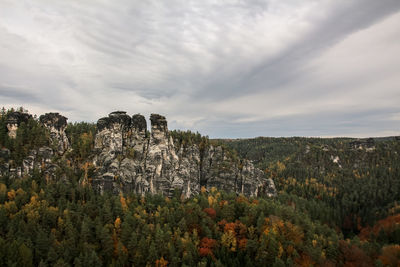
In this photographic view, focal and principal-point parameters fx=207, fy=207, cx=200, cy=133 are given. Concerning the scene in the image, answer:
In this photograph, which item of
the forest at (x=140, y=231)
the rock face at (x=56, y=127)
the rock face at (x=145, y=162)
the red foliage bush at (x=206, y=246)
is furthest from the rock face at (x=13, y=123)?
the red foliage bush at (x=206, y=246)

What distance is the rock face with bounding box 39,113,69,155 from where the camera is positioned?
9178cm

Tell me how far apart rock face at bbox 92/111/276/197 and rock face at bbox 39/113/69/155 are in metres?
15.3

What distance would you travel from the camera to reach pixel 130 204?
71500mm

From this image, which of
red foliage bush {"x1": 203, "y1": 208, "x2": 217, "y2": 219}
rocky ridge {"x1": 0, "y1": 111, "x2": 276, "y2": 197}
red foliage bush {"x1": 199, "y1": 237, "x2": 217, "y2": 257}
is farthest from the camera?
rocky ridge {"x1": 0, "y1": 111, "x2": 276, "y2": 197}

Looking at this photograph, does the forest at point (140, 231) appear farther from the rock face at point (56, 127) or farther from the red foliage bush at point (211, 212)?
the rock face at point (56, 127)

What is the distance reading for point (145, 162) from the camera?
301 ft

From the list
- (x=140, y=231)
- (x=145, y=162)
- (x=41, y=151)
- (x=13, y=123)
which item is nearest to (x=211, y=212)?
(x=140, y=231)

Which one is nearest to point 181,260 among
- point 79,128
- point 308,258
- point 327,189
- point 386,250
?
point 308,258

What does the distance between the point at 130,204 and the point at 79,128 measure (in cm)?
6804

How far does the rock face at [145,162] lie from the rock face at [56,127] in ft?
50.4

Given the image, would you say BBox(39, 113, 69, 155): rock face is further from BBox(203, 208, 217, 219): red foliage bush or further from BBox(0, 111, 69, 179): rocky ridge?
BBox(203, 208, 217, 219): red foliage bush

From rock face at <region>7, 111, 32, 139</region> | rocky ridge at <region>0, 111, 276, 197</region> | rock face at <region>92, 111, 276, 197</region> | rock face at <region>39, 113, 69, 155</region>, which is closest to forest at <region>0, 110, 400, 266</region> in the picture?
rock face at <region>7, 111, 32, 139</region>

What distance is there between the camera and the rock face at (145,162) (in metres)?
85.5

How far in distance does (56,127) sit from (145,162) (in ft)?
143
